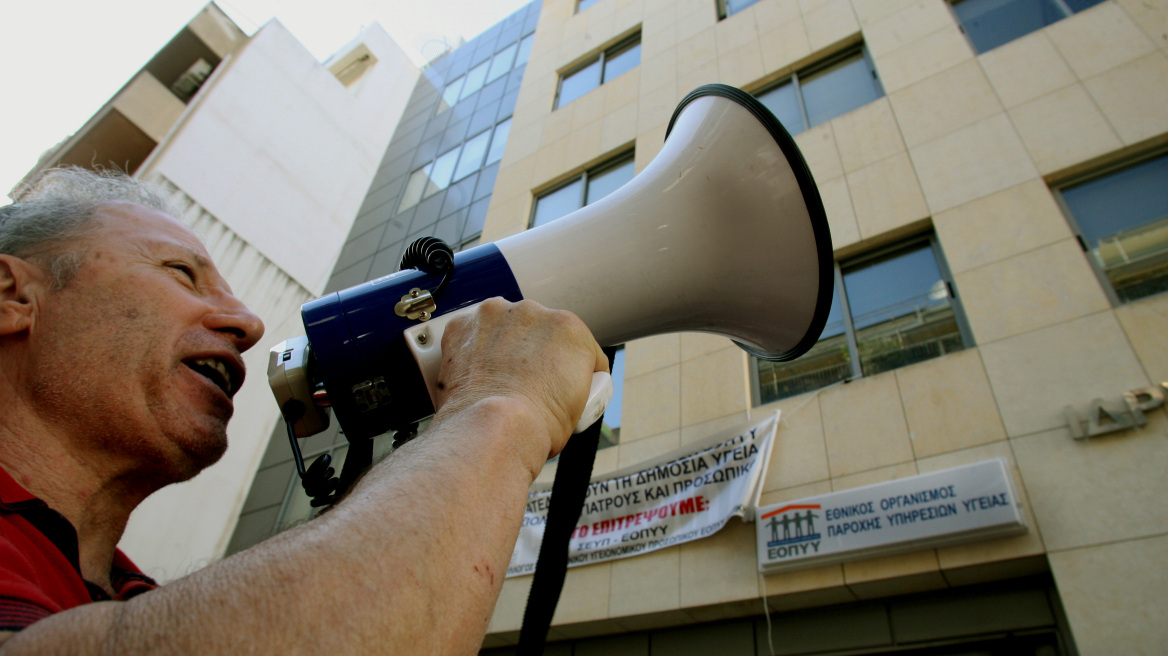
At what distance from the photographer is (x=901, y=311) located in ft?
12.4

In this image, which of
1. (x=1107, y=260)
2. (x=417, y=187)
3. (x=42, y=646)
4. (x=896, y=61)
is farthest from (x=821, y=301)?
(x=417, y=187)

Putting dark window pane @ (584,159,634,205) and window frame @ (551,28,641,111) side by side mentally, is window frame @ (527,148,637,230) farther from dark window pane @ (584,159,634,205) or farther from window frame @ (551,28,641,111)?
window frame @ (551,28,641,111)

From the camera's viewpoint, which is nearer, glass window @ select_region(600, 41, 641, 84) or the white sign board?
the white sign board

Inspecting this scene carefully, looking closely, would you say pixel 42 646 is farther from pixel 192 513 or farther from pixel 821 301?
pixel 192 513

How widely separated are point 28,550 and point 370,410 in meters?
0.52

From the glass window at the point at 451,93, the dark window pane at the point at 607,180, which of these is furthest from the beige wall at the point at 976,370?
the glass window at the point at 451,93

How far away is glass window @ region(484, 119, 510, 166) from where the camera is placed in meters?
8.48

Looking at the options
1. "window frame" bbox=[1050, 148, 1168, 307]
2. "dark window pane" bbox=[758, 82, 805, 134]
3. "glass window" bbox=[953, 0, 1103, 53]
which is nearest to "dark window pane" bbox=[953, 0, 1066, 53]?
"glass window" bbox=[953, 0, 1103, 53]

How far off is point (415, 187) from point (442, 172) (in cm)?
70

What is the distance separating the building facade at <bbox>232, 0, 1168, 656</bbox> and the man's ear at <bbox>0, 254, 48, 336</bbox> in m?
2.04

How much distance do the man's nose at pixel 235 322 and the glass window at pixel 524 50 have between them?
10340 mm

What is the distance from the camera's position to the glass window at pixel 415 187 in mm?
9672

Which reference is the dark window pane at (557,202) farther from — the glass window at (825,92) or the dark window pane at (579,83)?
the glass window at (825,92)

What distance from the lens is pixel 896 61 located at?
4.77 meters
